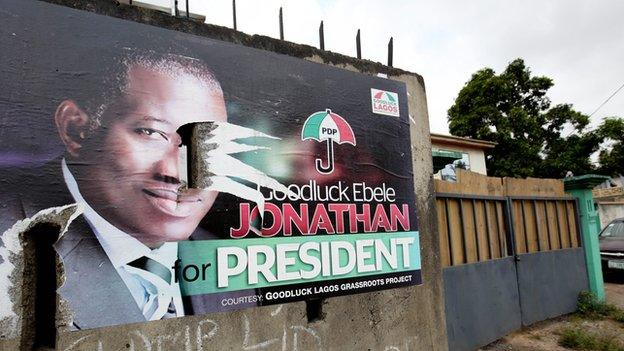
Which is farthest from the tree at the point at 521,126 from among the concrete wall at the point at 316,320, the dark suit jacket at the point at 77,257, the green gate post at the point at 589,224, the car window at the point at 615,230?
the dark suit jacket at the point at 77,257

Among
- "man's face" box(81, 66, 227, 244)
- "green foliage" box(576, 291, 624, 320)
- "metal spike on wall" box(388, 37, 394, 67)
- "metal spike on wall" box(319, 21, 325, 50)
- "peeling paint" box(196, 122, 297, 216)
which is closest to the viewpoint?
"man's face" box(81, 66, 227, 244)

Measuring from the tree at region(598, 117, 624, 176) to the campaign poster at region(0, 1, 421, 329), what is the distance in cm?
1841

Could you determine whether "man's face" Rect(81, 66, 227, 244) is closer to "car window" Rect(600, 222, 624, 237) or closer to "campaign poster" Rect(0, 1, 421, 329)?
"campaign poster" Rect(0, 1, 421, 329)

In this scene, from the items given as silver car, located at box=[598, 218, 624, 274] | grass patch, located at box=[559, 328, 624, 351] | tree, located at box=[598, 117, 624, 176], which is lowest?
grass patch, located at box=[559, 328, 624, 351]

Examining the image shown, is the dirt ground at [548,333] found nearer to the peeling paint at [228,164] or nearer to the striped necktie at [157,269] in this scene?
the peeling paint at [228,164]

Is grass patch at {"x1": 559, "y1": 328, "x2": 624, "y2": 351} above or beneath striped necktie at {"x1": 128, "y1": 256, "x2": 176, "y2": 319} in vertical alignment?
beneath

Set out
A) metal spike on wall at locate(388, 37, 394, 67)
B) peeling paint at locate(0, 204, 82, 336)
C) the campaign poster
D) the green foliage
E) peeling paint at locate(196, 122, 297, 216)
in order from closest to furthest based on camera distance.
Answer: peeling paint at locate(0, 204, 82, 336)
the campaign poster
peeling paint at locate(196, 122, 297, 216)
metal spike on wall at locate(388, 37, 394, 67)
the green foliage

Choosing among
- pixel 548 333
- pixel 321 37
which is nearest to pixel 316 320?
pixel 321 37

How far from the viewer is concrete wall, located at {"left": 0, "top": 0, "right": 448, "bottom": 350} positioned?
2.54 m

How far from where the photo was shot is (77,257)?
2.45m

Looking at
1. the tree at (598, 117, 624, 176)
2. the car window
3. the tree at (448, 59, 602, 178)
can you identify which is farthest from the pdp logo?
the tree at (598, 117, 624, 176)

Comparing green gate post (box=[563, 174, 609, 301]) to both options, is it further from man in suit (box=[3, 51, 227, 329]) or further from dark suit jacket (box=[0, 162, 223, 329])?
dark suit jacket (box=[0, 162, 223, 329])

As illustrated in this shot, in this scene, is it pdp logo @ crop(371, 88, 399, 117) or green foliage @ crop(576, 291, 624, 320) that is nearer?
pdp logo @ crop(371, 88, 399, 117)

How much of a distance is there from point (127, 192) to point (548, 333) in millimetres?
5481
